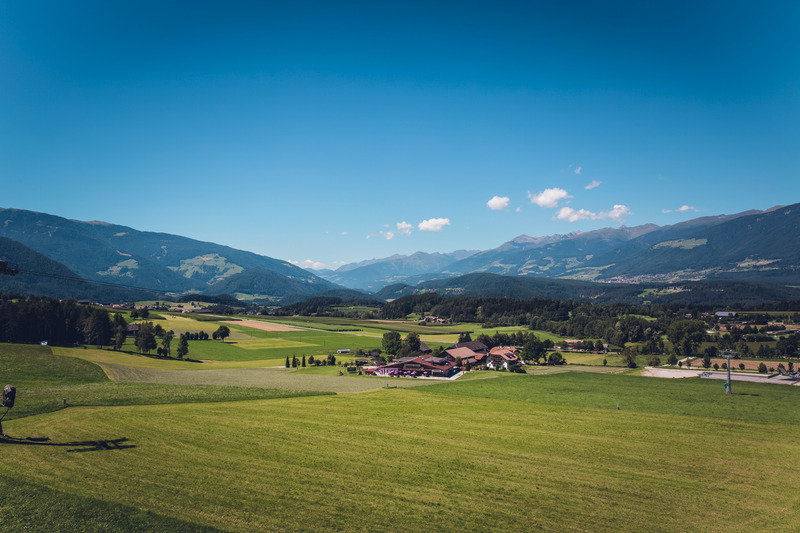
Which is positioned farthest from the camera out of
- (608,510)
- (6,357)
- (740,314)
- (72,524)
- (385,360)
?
(740,314)

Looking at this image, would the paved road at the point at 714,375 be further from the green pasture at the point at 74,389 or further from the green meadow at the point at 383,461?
the green pasture at the point at 74,389

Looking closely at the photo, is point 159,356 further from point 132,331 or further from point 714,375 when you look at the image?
point 714,375

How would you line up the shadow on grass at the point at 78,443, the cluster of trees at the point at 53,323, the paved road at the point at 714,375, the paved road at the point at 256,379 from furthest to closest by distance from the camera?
the cluster of trees at the point at 53,323
the paved road at the point at 714,375
the paved road at the point at 256,379
the shadow on grass at the point at 78,443

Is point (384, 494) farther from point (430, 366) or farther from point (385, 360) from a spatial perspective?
point (385, 360)

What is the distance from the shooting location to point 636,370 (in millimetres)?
83688

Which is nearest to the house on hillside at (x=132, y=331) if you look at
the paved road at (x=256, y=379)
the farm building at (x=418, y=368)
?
the paved road at (x=256, y=379)

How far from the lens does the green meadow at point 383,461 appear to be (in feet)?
59.0

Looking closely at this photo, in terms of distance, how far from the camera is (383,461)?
25.1 m

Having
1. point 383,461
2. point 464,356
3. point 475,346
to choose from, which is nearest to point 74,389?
point 383,461

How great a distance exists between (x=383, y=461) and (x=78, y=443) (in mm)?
19442

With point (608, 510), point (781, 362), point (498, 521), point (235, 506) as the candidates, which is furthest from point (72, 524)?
point (781, 362)

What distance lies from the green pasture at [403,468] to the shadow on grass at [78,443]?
0.53 ft

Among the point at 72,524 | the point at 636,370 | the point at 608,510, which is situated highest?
the point at 72,524

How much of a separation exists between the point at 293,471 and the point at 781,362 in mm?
109182
